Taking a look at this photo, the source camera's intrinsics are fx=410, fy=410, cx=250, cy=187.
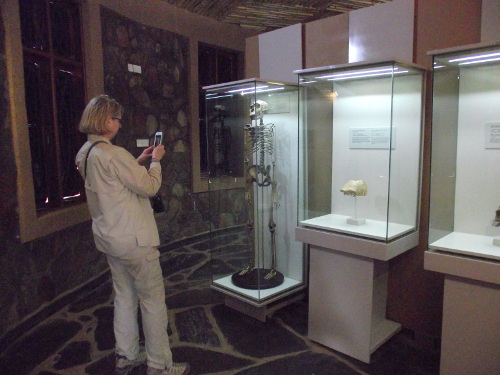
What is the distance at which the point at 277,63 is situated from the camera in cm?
382

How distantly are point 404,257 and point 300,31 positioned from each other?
2094 mm

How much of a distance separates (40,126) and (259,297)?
8.04 ft

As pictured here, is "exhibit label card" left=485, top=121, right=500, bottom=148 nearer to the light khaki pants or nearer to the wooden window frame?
the light khaki pants

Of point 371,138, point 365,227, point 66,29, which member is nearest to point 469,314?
point 365,227

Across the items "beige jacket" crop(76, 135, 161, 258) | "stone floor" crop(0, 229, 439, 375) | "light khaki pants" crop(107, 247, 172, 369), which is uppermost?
"beige jacket" crop(76, 135, 161, 258)

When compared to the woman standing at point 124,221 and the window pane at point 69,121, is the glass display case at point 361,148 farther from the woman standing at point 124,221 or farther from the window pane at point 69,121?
the window pane at point 69,121

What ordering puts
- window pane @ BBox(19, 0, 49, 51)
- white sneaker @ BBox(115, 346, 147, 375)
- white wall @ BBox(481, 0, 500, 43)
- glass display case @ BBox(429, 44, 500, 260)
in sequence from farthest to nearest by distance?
window pane @ BBox(19, 0, 49, 51), white sneaker @ BBox(115, 346, 147, 375), white wall @ BBox(481, 0, 500, 43), glass display case @ BBox(429, 44, 500, 260)

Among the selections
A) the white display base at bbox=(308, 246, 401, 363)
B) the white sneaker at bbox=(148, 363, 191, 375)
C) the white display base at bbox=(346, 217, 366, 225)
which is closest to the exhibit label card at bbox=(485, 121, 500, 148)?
the white display base at bbox=(346, 217, 366, 225)

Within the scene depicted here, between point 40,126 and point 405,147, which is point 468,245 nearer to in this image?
point 405,147

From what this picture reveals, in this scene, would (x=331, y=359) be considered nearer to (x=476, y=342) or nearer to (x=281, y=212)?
(x=476, y=342)

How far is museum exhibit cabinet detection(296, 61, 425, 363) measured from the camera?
2.82m

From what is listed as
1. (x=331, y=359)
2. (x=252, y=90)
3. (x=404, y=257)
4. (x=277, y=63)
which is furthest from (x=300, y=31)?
(x=331, y=359)

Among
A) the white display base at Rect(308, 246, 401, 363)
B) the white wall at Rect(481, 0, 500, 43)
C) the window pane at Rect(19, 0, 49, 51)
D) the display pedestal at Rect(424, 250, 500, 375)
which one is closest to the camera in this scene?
the display pedestal at Rect(424, 250, 500, 375)

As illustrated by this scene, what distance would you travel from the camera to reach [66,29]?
399 centimetres
